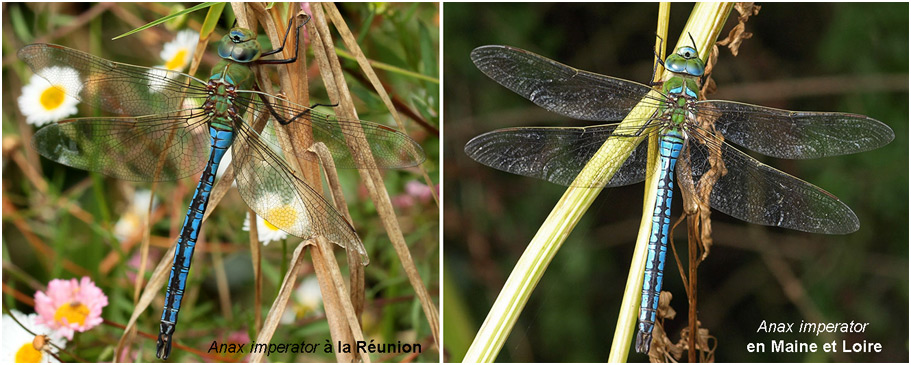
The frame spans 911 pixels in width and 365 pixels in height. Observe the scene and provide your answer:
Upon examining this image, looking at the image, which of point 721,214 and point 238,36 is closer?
point 238,36

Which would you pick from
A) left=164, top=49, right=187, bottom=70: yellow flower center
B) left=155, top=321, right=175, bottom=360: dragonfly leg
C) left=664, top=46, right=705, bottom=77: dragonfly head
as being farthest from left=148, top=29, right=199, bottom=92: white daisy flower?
left=664, top=46, right=705, bottom=77: dragonfly head

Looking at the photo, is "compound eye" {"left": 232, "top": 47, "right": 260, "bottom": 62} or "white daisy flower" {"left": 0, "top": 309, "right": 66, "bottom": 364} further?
"white daisy flower" {"left": 0, "top": 309, "right": 66, "bottom": 364}

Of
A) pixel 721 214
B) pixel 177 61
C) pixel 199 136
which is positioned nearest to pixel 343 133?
pixel 199 136

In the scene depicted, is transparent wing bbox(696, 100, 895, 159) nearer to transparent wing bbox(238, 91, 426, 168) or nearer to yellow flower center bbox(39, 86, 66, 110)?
transparent wing bbox(238, 91, 426, 168)

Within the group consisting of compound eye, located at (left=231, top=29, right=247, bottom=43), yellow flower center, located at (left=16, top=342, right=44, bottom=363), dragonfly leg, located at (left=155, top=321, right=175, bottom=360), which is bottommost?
dragonfly leg, located at (left=155, top=321, right=175, bottom=360)

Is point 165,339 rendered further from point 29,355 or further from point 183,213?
point 183,213

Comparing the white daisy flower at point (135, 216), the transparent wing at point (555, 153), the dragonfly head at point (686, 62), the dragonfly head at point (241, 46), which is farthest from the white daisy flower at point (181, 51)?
the dragonfly head at point (686, 62)

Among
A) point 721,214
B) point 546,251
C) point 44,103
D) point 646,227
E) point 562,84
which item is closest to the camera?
point 546,251

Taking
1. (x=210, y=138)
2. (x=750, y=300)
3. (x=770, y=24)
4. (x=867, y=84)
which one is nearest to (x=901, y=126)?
(x=867, y=84)
